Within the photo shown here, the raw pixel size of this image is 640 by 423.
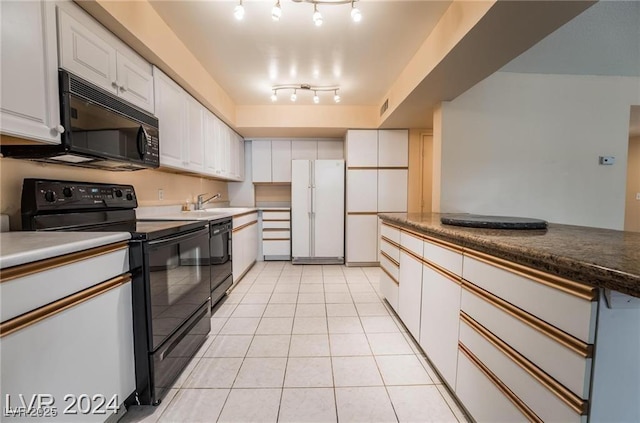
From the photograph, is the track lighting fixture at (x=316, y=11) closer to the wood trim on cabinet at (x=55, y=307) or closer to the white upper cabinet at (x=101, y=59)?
the white upper cabinet at (x=101, y=59)

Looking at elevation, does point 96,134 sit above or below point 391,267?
above

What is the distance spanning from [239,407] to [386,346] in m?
1.07

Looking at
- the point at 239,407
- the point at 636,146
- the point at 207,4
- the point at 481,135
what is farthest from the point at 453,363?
the point at 636,146

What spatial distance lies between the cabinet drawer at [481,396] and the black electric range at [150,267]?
1.54 metres

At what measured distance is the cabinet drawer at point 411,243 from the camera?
1784 mm

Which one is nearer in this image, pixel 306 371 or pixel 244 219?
pixel 306 371

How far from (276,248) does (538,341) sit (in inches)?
152

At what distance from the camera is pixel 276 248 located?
4.42m

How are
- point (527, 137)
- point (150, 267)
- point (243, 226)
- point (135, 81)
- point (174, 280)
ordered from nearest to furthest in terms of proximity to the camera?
point (150, 267) → point (174, 280) → point (135, 81) → point (527, 137) → point (243, 226)

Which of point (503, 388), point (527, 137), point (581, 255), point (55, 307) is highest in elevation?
point (527, 137)

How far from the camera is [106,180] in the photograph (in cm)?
185

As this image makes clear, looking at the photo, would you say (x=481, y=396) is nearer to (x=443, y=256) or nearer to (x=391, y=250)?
(x=443, y=256)

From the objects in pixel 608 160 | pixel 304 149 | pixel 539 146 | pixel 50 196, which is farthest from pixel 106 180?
pixel 608 160

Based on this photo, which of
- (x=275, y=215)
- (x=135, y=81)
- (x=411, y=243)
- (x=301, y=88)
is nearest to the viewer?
(x=135, y=81)
